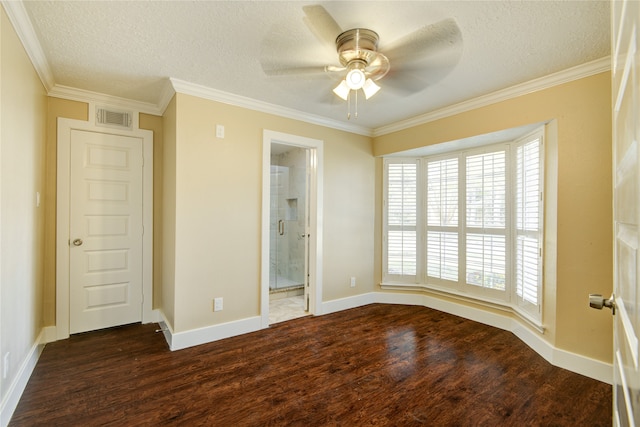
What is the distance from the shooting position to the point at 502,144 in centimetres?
331

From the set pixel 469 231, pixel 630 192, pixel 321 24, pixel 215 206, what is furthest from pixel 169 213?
pixel 469 231

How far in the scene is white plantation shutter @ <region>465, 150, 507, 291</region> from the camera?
3.31m

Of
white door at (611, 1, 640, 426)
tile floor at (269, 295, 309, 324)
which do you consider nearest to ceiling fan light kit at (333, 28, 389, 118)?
white door at (611, 1, 640, 426)

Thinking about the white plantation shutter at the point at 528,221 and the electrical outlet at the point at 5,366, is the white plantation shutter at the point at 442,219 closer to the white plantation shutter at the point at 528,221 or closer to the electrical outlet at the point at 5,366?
the white plantation shutter at the point at 528,221

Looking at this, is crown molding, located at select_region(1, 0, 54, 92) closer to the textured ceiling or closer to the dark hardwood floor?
the textured ceiling

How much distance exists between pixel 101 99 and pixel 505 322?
4.85 m

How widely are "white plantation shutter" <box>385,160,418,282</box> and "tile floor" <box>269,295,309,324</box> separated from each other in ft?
4.35

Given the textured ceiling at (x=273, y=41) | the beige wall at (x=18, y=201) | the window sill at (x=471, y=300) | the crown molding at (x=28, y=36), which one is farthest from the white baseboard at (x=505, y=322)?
the crown molding at (x=28, y=36)

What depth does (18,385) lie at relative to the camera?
1.97 m

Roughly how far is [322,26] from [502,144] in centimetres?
253

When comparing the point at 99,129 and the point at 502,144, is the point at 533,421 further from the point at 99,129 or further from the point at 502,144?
the point at 99,129

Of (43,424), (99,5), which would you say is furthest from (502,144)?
(43,424)

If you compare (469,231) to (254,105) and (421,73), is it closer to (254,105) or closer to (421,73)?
(421,73)

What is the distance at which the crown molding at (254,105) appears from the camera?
9.00 ft
